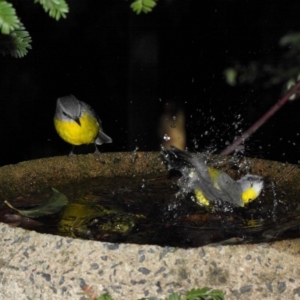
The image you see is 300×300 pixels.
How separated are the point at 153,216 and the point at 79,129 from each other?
2.11 metres

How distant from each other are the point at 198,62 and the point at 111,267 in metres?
5.09

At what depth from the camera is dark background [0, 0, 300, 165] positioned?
6711mm

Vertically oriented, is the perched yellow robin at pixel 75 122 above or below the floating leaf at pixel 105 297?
above

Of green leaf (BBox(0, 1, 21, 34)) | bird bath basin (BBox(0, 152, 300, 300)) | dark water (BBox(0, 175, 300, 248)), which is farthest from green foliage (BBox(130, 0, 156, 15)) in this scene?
dark water (BBox(0, 175, 300, 248))

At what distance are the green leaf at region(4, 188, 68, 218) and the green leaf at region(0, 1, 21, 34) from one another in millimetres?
1439

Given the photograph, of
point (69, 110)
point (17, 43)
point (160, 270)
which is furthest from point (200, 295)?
point (69, 110)

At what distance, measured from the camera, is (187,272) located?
2.43m

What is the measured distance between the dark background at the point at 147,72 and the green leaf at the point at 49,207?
3125mm

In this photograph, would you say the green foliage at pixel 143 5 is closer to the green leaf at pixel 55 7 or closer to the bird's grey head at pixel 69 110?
the green leaf at pixel 55 7

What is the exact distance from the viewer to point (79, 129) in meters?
5.30

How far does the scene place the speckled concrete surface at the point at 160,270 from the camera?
7.95 ft

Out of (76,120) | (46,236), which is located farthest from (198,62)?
(46,236)

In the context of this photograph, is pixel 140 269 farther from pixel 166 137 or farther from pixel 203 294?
pixel 166 137

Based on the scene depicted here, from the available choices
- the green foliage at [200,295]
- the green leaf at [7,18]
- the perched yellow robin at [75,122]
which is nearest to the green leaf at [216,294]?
the green foliage at [200,295]
